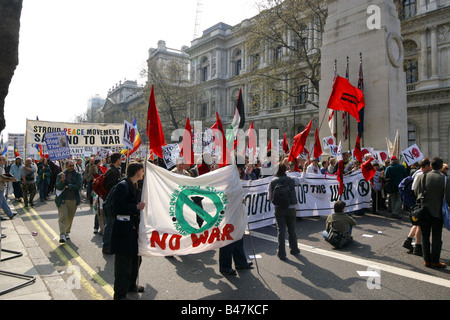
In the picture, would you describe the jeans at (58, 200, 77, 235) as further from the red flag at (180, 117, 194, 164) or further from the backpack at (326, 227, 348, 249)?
the backpack at (326, 227, 348, 249)

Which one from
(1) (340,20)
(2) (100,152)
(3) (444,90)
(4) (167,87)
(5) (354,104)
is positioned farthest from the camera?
(4) (167,87)

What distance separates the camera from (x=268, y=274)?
5012mm

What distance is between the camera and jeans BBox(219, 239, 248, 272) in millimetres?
5105

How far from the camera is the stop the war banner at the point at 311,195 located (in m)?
8.38

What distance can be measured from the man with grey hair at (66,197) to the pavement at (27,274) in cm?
66

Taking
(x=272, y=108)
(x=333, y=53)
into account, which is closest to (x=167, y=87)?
(x=272, y=108)

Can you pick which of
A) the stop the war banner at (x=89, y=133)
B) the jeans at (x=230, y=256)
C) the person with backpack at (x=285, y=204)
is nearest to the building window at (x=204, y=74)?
the stop the war banner at (x=89, y=133)

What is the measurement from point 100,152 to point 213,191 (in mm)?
22735

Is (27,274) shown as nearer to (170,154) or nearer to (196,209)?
(196,209)

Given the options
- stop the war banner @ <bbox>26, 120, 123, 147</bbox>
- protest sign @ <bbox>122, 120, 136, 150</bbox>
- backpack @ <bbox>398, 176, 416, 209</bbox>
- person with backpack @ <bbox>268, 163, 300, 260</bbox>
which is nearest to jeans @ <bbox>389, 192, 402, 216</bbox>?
backpack @ <bbox>398, 176, 416, 209</bbox>

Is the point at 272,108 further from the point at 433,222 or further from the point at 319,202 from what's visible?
the point at 433,222

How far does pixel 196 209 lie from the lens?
15.1ft

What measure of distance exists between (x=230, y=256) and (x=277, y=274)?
2.71ft

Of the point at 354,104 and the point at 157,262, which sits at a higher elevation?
the point at 354,104
